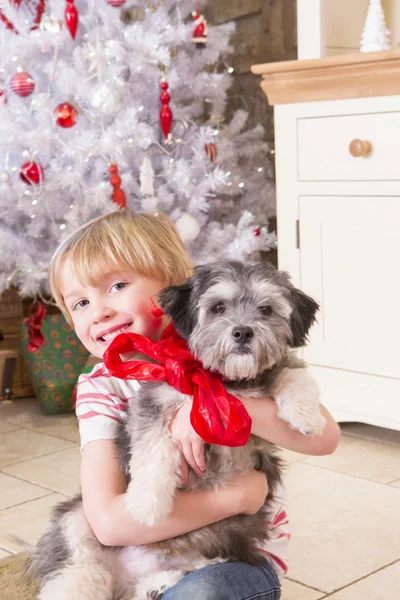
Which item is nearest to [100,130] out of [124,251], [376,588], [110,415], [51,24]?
[51,24]

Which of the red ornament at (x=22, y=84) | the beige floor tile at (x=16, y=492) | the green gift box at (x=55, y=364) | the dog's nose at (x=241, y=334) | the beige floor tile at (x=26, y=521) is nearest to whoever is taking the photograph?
the dog's nose at (x=241, y=334)

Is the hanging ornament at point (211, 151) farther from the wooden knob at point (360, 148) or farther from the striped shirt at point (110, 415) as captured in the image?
the striped shirt at point (110, 415)

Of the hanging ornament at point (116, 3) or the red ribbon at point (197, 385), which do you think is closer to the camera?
the red ribbon at point (197, 385)

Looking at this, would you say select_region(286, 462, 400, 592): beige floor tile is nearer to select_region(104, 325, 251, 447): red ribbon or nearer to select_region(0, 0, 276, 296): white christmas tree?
select_region(104, 325, 251, 447): red ribbon

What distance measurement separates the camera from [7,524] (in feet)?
7.83

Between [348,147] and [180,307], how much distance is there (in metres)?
1.63

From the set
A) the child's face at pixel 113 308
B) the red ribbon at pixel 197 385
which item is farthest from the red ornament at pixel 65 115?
the red ribbon at pixel 197 385

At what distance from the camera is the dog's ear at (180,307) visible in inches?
55.2

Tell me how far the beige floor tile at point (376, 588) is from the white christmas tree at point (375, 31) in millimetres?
1898

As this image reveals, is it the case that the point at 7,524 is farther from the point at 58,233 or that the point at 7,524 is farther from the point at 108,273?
the point at 58,233

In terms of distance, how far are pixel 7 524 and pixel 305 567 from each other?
86 centimetres

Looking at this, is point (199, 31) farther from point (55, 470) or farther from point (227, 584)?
point (227, 584)

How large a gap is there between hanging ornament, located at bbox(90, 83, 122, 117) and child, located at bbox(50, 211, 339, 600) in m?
1.60

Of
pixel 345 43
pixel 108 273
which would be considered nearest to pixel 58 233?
pixel 345 43
